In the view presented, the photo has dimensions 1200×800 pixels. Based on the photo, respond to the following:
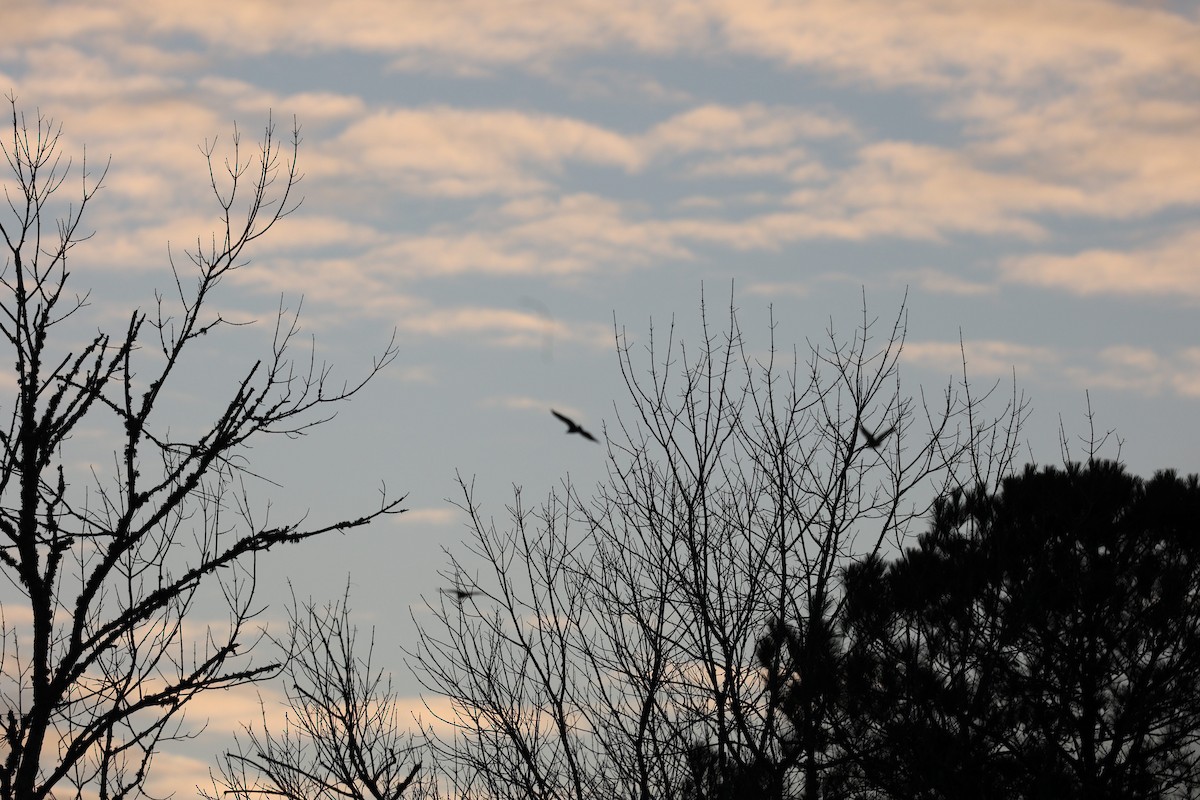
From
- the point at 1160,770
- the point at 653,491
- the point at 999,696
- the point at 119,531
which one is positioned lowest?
the point at 1160,770

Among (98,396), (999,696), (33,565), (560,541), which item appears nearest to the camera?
(33,565)

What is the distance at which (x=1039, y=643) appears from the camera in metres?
11.7

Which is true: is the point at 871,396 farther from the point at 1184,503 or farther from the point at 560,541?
the point at 1184,503

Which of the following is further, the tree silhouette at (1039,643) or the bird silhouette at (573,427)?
the tree silhouette at (1039,643)

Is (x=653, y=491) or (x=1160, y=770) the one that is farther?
(x=1160, y=770)

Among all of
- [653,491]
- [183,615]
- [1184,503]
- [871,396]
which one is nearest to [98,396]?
[183,615]

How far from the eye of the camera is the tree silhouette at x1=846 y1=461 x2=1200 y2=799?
10.4 m

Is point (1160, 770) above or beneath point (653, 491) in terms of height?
beneath

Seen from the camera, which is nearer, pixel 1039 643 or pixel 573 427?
pixel 573 427

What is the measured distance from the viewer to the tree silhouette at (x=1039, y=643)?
10438mm

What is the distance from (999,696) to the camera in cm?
1188

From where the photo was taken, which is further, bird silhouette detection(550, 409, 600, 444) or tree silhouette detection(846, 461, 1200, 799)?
tree silhouette detection(846, 461, 1200, 799)

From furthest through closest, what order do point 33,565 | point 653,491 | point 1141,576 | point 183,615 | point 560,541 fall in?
point 1141,576
point 560,541
point 653,491
point 183,615
point 33,565

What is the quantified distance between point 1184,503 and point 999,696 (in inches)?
171
